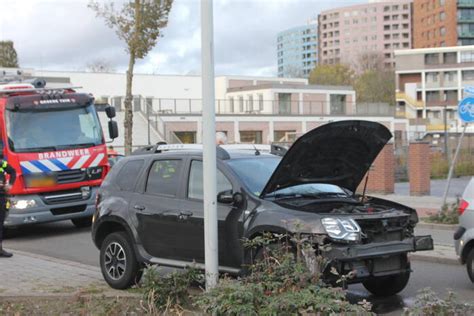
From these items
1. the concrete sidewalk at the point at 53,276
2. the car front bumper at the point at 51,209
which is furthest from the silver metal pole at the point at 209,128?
the car front bumper at the point at 51,209

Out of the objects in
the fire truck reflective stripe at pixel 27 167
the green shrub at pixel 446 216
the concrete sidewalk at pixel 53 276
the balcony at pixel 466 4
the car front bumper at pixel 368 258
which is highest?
the balcony at pixel 466 4

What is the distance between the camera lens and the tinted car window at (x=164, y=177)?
820cm

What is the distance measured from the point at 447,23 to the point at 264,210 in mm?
125525

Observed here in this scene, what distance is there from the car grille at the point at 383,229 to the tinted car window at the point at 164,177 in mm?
2413

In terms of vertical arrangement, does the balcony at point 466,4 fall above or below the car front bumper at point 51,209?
above

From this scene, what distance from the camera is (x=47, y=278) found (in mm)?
8961

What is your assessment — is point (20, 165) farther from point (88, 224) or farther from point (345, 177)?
point (345, 177)

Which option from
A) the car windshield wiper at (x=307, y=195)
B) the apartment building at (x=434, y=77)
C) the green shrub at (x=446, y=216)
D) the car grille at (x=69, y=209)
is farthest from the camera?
the apartment building at (x=434, y=77)

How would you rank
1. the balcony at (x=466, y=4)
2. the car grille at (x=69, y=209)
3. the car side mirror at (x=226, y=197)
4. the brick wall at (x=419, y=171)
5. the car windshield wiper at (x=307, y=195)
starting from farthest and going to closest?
the balcony at (x=466, y=4), the brick wall at (x=419, y=171), the car grille at (x=69, y=209), the car windshield wiper at (x=307, y=195), the car side mirror at (x=226, y=197)

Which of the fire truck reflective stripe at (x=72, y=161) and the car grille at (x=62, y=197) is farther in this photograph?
the fire truck reflective stripe at (x=72, y=161)

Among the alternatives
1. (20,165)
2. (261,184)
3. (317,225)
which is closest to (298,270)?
(317,225)

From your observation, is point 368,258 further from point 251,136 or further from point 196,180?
point 251,136

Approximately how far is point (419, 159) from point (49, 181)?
12.2 meters

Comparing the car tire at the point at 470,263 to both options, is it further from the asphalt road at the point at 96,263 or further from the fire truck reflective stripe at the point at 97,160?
the fire truck reflective stripe at the point at 97,160
